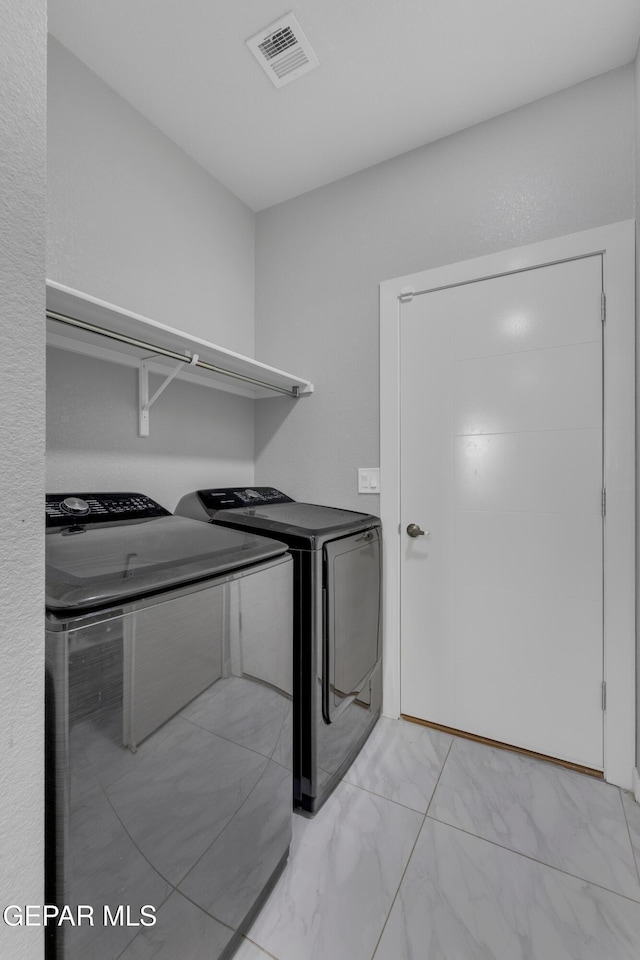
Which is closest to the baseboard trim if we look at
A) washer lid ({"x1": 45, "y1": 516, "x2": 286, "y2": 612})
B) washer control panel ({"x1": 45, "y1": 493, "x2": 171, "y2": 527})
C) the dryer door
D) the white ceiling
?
the dryer door

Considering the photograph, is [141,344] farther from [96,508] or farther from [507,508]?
[507,508]

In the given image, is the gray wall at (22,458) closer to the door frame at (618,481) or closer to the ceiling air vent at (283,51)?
the ceiling air vent at (283,51)

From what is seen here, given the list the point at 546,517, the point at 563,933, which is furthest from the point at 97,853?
the point at 546,517

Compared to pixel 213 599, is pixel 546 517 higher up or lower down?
higher up

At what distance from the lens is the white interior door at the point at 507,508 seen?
1643 mm

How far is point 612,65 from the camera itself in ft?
5.22

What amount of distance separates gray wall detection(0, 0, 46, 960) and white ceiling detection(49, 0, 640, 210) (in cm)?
122

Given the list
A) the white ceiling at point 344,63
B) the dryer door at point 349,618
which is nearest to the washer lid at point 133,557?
the dryer door at point 349,618

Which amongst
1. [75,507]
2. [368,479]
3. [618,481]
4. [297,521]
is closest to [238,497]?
[297,521]

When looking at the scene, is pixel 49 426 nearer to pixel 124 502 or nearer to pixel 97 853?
pixel 124 502

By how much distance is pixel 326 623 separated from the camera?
1.48 metres

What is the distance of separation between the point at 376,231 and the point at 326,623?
1.91 meters

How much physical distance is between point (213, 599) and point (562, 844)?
143 cm

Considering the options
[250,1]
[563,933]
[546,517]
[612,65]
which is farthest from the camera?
[546,517]
